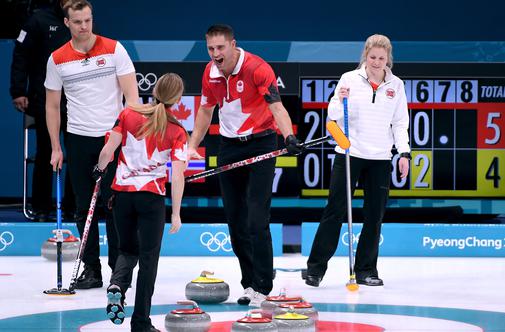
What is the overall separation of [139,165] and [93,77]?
5.54 feet

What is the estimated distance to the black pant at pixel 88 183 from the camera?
7.28 metres

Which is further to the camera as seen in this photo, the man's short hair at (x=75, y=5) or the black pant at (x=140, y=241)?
the man's short hair at (x=75, y=5)

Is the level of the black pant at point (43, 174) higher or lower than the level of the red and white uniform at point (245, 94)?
lower

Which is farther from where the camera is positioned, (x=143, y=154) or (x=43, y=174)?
(x=43, y=174)

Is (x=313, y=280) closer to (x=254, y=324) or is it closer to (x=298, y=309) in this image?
(x=298, y=309)

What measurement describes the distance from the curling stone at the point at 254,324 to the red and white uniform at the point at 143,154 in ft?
2.55

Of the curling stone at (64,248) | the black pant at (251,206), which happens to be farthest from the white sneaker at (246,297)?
→ the curling stone at (64,248)

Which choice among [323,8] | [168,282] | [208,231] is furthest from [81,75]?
[323,8]

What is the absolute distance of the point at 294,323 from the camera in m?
5.55

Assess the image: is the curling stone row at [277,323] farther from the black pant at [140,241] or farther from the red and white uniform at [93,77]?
the red and white uniform at [93,77]

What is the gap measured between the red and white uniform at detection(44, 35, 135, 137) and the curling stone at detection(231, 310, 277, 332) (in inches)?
90.1

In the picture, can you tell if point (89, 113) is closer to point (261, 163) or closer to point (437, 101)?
point (261, 163)

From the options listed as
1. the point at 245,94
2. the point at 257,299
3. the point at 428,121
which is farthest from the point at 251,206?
the point at 428,121

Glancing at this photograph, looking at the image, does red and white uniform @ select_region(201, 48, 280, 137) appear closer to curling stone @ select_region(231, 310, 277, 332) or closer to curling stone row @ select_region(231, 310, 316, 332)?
curling stone row @ select_region(231, 310, 316, 332)
